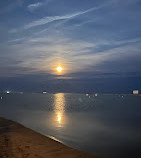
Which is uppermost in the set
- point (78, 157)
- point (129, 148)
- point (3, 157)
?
point (3, 157)

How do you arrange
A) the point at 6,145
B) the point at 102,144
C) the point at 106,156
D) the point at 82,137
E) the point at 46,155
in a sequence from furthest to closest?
the point at 82,137
the point at 102,144
the point at 106,156
the point at 6,145
the point at 46,155

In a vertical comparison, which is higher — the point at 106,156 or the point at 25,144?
the point at 25,144

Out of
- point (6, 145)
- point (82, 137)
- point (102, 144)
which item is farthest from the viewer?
point (82, 137)

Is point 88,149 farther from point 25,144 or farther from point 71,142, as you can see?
point 25,144

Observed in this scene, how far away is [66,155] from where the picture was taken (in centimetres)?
1542

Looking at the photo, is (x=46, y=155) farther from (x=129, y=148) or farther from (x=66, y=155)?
(x=129, y=148)

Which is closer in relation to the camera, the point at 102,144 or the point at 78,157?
the point at 78,157

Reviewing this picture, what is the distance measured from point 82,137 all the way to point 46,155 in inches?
573

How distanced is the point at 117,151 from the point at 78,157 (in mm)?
8465

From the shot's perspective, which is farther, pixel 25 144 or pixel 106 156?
pixel 106 156

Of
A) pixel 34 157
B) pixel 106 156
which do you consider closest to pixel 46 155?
pixel 34 157

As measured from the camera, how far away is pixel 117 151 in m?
21.6

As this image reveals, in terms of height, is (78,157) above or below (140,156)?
above

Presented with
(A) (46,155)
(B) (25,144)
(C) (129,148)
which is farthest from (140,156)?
(B) (25,144)
